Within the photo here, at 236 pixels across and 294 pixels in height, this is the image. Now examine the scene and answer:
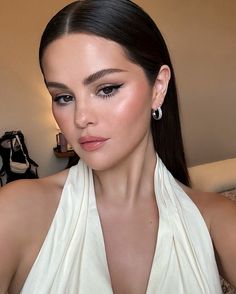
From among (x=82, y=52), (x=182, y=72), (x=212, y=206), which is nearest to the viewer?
(x=82, y=52)

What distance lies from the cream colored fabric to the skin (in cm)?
3

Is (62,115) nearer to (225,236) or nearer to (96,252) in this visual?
(96,252)

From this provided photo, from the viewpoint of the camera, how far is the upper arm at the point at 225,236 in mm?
779

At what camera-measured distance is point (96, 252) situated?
796 mm

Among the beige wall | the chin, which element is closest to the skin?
the chin

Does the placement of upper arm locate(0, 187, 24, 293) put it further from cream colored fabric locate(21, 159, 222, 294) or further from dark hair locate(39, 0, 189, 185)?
dark hair locate(39, 0, 189, 185)

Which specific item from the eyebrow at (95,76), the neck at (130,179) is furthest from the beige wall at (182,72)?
the eyebrow at (95,76)

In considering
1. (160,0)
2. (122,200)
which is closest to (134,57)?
(122,200)

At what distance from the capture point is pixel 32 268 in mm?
717

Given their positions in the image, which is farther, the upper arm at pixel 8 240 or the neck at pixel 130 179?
the neck at pixel 130 179

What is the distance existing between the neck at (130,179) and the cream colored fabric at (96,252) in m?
0.04

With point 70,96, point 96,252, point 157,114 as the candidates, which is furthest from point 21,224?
point 157,114

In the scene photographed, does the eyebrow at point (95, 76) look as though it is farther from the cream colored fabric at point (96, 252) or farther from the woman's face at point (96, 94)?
the cream colored fabric at point (96, 252)

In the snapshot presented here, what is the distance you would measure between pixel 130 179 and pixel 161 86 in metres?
0.23
